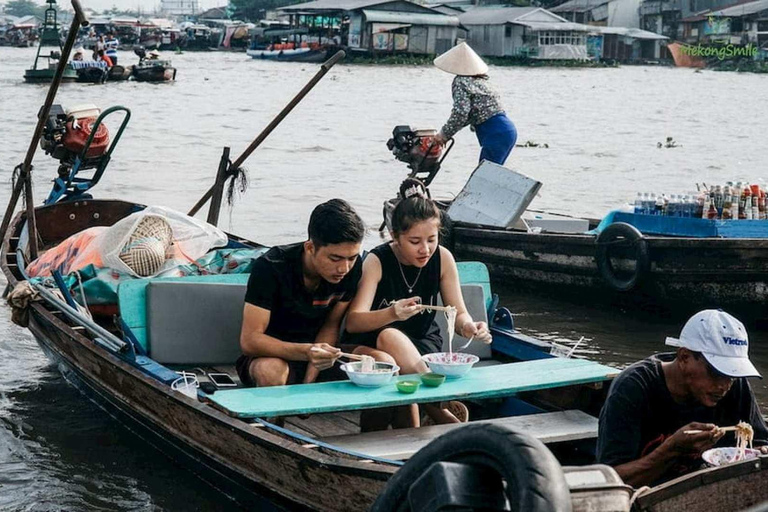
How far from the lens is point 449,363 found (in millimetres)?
4539

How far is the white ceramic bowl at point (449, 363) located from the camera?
14.9 ft

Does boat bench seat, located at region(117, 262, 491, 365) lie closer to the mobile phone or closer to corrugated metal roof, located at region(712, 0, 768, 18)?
the mobile phone

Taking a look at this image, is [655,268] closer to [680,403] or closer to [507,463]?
[680,403]

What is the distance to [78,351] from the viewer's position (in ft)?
18.8

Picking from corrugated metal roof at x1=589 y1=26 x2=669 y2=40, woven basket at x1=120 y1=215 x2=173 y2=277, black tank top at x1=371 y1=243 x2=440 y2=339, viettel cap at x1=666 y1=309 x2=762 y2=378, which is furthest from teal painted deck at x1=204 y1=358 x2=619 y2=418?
corrugated metal roof at x1=589 y1=26 x2=669 y2=40

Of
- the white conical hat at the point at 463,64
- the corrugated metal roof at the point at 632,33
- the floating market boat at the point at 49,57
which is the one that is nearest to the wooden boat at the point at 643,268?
the white conical hat at the point at 463,64

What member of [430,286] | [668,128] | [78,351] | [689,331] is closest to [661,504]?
[689,331]

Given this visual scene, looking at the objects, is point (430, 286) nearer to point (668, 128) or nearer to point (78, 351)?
point (78, 351)

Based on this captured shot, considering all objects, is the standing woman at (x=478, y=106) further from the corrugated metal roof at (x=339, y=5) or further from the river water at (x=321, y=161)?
the corrugated metal roof at (x=339, y=5)

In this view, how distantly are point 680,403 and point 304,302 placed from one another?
1716 millimetres

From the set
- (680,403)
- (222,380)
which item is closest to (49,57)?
(222,380)

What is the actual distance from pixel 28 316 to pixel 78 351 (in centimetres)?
72

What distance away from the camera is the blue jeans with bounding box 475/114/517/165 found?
929 centimetres

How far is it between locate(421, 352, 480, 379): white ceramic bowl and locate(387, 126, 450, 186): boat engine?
5.11 m
